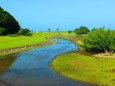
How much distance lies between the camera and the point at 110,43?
2411 inches

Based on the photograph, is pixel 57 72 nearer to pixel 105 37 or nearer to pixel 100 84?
pixel 100 84

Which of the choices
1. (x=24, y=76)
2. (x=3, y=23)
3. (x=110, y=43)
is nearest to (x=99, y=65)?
(x=24, y=76)

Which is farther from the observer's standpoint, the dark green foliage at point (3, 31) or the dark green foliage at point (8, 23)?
the dark green foliage at point (8, 23)

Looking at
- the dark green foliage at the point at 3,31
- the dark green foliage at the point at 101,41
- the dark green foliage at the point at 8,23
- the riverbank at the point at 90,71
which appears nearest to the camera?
the riverbank at the point at 90,71

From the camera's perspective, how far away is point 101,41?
6194 cm

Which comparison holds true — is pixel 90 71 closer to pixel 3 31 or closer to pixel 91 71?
pixel 91 71

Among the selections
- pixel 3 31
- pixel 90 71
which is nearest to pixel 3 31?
pixel 3 31

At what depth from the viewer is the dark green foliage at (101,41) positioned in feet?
201

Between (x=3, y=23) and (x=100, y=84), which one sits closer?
(x=100, y=84)

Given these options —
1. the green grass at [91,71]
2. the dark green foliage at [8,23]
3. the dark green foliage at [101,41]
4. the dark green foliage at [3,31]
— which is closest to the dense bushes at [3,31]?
the dark green foliage at [3,31]

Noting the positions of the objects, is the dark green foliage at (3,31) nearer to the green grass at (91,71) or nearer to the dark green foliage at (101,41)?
the dark green foliage at (101,41)

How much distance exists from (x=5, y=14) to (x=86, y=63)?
82922mm

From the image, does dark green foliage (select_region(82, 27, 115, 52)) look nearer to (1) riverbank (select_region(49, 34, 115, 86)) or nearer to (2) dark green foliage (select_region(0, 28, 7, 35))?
(1) riverbank (select_region(49, 34, 115, 86))

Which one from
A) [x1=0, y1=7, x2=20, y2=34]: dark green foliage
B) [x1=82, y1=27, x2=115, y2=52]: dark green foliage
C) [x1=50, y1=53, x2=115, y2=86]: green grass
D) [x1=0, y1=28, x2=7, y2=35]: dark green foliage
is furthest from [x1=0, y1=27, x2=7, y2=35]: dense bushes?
[x1=50, y1=53, x2=115, y2=86]: green grass
